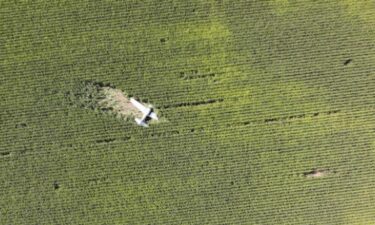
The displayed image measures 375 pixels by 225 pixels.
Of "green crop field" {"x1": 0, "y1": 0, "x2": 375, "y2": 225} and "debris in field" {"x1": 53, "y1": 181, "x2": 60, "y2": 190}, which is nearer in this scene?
"green crop field" {"x1": 0, "y1": 0, "x2": 375, "y2": 225}

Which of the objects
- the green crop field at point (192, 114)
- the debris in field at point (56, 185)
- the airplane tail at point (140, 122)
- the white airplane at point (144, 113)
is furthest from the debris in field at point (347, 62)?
the debris in field at point (56, 185)

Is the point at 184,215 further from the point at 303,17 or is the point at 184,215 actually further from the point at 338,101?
the point at 303,17

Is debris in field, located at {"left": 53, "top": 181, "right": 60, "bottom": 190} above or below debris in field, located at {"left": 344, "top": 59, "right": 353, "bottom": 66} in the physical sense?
below

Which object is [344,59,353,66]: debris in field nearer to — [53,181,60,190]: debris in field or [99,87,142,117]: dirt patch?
[99,87,142,117]: dirt patch

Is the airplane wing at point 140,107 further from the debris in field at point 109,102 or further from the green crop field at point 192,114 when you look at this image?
the green crop field at point 192,114

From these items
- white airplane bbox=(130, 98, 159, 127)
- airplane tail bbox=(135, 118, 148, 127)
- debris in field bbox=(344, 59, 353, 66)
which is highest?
debris in field bbox=(344, 59, 353, 66)

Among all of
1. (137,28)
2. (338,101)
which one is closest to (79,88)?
(137,28)

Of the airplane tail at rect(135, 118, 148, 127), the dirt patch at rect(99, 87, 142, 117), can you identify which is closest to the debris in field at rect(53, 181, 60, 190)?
the dirt patch at rect(99, 87, 142, 117)
